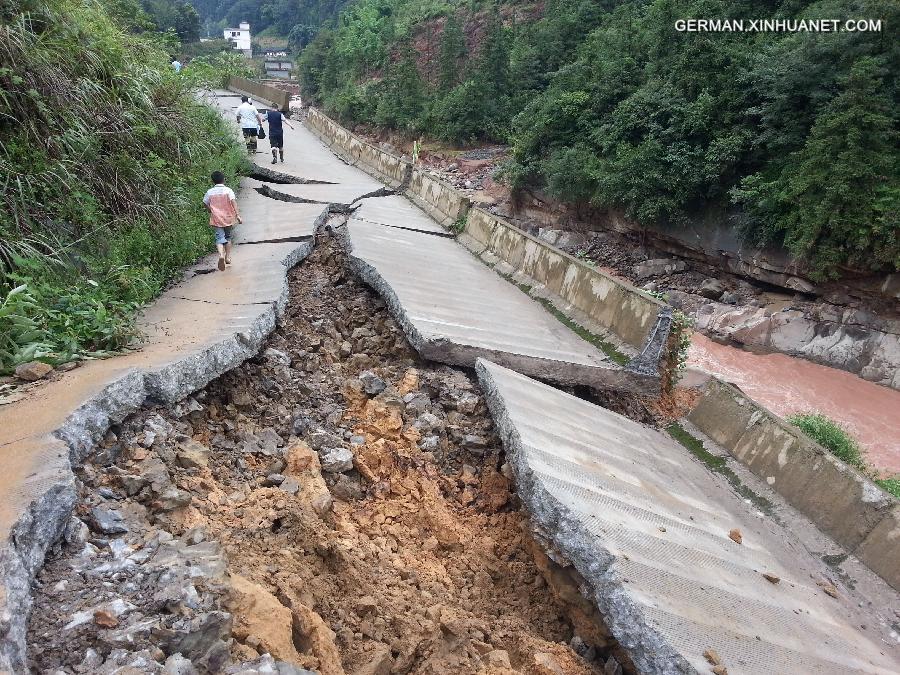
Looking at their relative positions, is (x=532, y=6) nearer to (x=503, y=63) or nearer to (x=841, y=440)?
(x=503, y=63)

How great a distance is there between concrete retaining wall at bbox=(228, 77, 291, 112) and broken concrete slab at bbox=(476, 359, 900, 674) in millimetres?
23100

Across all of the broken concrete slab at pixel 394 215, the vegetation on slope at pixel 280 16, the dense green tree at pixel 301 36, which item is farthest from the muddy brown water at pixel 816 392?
the dense green tree at pixel 301 36

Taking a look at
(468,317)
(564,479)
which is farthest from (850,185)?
(564,479)

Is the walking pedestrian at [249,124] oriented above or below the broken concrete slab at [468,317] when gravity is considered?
above

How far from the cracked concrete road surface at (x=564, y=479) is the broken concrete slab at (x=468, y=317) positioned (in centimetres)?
2

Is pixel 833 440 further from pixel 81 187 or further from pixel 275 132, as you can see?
pixel 275 132

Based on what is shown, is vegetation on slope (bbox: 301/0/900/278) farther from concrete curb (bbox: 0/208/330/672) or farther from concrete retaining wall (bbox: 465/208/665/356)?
concrete curb (bbox: 0/208/330/672)

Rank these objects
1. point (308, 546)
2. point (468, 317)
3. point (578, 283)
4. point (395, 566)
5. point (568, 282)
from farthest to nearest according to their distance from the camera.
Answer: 1. point (568, 282)
2. point (578, 283)
3. point (468, 317)
4. point (395, 566)
5. point (308, 546)

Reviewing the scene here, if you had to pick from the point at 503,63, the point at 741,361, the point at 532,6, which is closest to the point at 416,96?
the point at 503,63

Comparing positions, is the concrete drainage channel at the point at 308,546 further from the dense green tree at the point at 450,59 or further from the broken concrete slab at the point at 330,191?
the dense green tree at the point at 450,59

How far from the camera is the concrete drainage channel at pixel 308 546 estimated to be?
199 centimetres

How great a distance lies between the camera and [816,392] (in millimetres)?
11797

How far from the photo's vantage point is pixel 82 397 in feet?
9.79

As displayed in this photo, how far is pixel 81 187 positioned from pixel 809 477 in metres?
6.45
